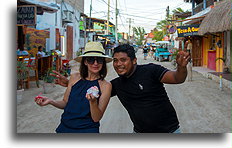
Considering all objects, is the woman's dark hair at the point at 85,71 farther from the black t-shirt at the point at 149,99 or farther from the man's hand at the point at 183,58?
A: the man's hand at the point at 183,58

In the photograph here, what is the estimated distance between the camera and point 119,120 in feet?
16.3

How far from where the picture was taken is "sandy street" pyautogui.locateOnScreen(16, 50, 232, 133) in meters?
4.34

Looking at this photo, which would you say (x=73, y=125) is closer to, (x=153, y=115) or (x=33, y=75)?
(x=153, y=115)

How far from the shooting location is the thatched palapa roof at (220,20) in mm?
8927

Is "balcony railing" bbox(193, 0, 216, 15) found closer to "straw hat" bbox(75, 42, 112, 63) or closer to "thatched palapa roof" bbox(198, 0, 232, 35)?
"thatched palapa roof" bbox(198, 0, 232, 35)

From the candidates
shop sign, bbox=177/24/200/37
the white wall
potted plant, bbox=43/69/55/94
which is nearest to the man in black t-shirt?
potted plant, bbox=43/69/55/94

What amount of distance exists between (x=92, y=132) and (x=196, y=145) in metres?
0.90

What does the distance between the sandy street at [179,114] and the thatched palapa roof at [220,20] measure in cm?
242

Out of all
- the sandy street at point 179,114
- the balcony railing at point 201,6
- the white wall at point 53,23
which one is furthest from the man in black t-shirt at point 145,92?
the balcony railing at point 201,6

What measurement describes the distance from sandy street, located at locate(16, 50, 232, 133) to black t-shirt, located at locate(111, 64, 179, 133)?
1545mm

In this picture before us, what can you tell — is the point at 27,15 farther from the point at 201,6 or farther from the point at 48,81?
the point at 201,6

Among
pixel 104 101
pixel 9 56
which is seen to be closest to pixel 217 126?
pixel 104 101
